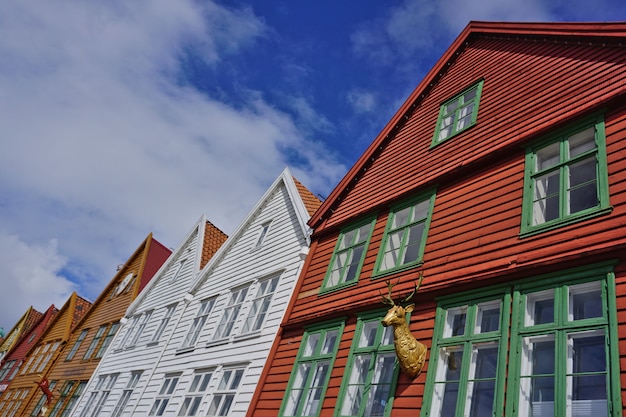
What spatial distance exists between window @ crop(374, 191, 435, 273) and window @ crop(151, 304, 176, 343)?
10776mm

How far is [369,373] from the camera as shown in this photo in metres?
7.58

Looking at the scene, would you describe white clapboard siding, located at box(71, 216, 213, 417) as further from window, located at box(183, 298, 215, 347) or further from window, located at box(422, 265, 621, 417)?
window, located at box(422, 265, 621, 417)

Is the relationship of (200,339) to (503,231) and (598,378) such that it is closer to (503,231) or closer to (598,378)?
(503,231)

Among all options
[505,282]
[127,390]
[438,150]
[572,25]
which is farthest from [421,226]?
[127,390]

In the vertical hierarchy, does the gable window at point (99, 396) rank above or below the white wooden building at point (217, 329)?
below

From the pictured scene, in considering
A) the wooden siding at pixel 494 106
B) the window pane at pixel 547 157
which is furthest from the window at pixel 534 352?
the wooden siding at pixel 494 106

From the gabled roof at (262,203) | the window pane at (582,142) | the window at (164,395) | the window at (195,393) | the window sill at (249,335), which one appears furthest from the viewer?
the gabled roof at (262,203)

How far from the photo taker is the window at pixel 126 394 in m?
15.5

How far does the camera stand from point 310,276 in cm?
1122

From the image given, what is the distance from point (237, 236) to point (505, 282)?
11.4m

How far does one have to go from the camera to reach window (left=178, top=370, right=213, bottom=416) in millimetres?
11867

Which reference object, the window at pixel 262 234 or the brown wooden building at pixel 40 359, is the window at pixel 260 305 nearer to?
the window at pixel 262 234

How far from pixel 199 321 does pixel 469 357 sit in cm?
1050

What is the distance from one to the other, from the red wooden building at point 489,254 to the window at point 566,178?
21 millimetres
